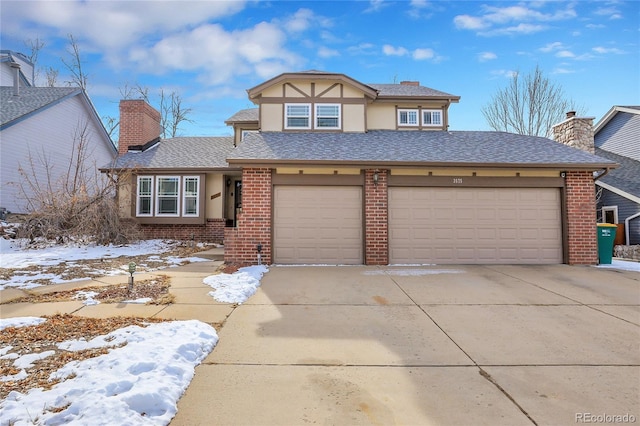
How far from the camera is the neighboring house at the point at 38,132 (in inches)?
547

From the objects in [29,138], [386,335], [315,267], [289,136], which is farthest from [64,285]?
[29,138]

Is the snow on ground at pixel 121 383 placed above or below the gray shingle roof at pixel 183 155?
below

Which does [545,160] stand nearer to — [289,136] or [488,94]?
[289,136]

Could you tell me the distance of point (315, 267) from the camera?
891cm

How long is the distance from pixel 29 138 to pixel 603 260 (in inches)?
899

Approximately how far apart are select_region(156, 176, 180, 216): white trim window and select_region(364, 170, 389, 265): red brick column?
8.83 meters

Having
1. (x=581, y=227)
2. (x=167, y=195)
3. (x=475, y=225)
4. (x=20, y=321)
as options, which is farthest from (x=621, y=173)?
(x=20, y=321)

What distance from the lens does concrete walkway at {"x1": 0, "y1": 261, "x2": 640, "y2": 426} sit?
8.68ft

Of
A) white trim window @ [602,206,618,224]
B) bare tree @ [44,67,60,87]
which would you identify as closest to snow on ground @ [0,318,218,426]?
white trim window @ [602,206,618,224]

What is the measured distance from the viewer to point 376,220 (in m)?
9.30

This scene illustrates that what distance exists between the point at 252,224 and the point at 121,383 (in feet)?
21.2

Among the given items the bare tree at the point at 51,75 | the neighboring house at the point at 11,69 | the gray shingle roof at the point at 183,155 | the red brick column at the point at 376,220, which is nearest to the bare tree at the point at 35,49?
the bare tree at the point at 51,75

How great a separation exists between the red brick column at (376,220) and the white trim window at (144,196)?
9835 mm

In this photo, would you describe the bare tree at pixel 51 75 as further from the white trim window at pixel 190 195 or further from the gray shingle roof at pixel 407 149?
the gray shingle roof at pixel 407 149
